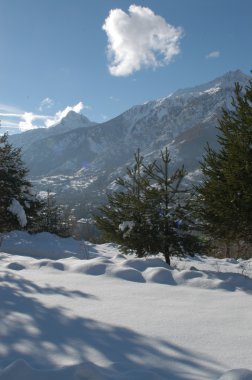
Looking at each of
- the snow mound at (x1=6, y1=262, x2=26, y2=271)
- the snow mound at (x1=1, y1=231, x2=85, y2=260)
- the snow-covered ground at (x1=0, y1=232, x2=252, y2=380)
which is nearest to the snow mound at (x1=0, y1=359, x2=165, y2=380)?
the snow-covered ground at (x1=0, y1=232, x2=252, y2=380)

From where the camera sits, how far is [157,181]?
12.0 m

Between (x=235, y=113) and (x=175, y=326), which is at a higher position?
(x=235, y=113)

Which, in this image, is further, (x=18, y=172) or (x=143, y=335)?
(x=18, y=172)

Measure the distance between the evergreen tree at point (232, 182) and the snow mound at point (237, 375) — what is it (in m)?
6.27

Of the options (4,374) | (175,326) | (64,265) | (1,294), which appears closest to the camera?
(4,374)

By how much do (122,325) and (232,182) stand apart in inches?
231

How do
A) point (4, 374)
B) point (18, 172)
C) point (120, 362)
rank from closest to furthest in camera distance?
point (4, 374)
point (120, 362)
point (18, 172)

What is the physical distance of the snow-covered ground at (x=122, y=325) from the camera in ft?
8.32

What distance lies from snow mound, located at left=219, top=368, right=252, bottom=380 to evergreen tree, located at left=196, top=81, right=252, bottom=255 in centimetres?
627

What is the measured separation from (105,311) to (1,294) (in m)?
1.59

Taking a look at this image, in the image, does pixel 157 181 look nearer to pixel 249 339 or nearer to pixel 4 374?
pixel 249 339

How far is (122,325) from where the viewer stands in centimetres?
349

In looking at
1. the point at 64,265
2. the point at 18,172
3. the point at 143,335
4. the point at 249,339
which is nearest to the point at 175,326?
the point at 143,335

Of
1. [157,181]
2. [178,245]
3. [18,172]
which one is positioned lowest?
[178,245]
